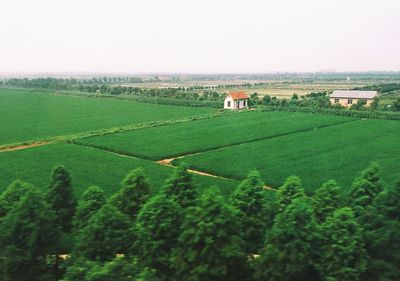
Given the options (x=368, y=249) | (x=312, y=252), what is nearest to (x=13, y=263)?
(x=312, y=252)

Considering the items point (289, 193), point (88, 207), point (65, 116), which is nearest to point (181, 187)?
point (88, 207)

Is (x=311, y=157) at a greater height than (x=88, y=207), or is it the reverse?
(x=88, y=207)

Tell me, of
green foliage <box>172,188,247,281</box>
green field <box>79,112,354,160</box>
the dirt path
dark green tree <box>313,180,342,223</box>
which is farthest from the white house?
green foliage <box>172,188,247,281</box>

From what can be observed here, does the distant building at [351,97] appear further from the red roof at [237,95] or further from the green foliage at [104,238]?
the green foliage at [104,238]

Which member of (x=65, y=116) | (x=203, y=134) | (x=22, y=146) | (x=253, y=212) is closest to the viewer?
(x=253, y=212)

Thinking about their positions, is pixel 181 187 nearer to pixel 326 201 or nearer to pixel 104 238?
pixel 104 238
